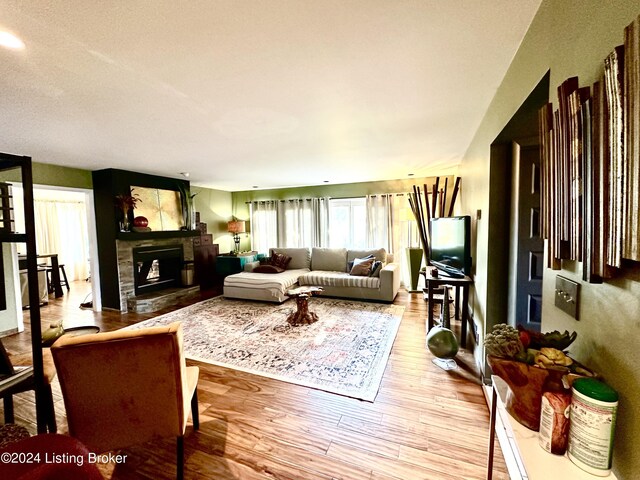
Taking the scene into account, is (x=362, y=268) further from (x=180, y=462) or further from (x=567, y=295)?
(x=567, y=295)

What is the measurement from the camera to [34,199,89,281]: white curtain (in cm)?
635

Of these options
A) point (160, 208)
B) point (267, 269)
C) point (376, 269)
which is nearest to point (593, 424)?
point (376, 269)

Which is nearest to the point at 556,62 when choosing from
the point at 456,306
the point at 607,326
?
the point at 607,326

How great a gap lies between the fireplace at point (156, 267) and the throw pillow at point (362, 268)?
3.48 metres

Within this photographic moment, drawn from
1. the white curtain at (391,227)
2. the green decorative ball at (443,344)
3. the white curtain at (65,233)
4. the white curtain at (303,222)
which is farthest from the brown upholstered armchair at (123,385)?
the white curtain at (65,233)

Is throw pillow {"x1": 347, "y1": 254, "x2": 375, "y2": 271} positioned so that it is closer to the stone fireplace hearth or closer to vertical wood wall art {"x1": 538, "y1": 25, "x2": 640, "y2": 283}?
the stone fireplace hearth

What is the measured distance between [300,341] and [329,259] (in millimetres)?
2662

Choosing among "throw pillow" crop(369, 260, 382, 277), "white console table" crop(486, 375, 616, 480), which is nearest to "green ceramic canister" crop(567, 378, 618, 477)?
"white console table" crop(486, 375, 616, 480)

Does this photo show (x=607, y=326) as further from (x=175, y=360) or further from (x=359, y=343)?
(x=359, y=343)

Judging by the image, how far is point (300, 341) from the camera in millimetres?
3043

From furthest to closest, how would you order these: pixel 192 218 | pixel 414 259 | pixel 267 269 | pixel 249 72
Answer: pixel 192 218, pixel 267 269, pixel 414 259, pixel 249 72

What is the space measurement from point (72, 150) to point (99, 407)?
3217mm

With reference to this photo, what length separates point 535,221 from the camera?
1967 millimetres

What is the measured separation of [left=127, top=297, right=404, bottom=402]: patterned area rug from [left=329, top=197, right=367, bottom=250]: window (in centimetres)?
186
